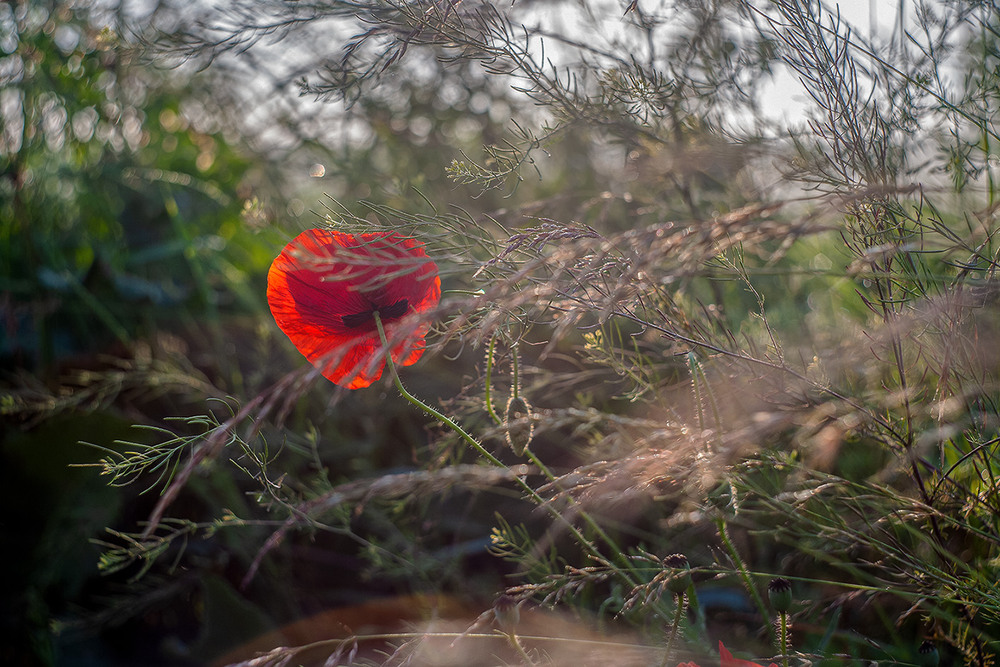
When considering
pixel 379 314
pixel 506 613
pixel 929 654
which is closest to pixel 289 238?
pixel 379 314

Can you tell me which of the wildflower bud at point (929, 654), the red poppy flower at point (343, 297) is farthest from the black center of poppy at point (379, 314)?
the wildflower bud at point (929, 654)

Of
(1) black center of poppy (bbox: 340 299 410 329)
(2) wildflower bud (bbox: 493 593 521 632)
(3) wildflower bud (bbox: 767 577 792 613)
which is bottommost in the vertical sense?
(2) wildflower bud (bbox: 493 593 521 632)

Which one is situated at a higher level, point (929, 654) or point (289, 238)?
point (289, 238)

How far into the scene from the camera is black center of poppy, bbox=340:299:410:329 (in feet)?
2.46

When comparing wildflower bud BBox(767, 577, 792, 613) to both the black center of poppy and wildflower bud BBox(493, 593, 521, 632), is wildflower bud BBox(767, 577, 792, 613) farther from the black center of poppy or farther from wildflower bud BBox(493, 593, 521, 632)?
the black center of poppy

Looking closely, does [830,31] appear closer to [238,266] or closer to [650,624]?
[650,624]

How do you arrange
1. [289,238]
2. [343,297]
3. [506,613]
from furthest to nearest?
[289,238], [343,297], [506,613]

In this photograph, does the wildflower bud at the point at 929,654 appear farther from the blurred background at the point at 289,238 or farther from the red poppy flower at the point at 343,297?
the red poppy flower at the point at 343,297

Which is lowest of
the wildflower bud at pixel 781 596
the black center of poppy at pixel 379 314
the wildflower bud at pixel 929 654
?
the wildflower bud at pixel 929 654

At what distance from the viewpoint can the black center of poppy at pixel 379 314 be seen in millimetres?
751

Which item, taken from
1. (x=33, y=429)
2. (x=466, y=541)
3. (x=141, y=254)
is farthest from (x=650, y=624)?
(x=141, y=254)

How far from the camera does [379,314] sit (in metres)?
0.76

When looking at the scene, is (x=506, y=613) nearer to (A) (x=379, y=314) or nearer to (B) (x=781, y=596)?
(B) (x=781, y=596)

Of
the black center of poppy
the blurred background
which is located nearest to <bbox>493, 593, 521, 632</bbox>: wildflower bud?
the blurred background
